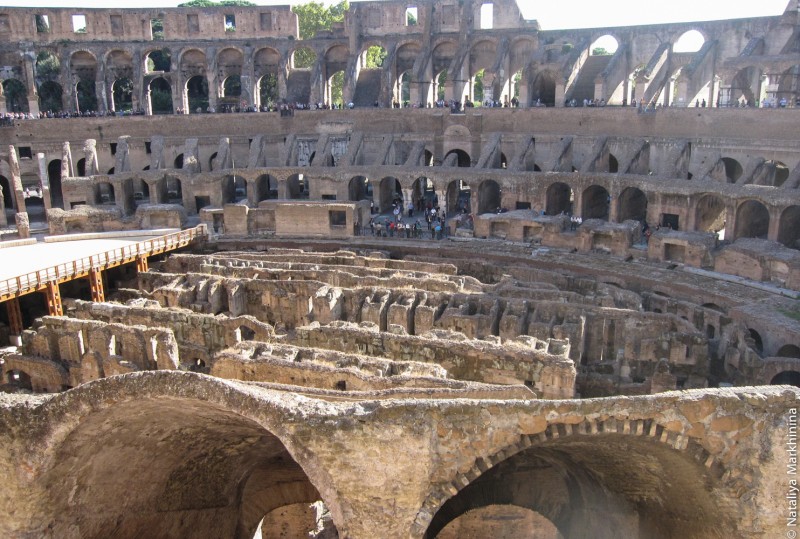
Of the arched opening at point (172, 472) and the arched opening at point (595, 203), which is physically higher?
the arched opening at point (595, 203)

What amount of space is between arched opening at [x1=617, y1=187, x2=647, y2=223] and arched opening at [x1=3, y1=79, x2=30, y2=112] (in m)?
35.9

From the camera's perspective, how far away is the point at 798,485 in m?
8.94

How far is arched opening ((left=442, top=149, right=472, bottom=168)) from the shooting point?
3397cm

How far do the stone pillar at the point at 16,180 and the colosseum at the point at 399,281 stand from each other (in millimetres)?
598

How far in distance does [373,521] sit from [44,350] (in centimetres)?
1409

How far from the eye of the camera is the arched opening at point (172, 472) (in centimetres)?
994

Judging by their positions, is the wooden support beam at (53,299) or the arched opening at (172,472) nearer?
the arched opening at (172,472)

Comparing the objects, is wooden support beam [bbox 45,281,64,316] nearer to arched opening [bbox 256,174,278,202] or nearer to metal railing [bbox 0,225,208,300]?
metal railing [bbox 0,225,208,300]

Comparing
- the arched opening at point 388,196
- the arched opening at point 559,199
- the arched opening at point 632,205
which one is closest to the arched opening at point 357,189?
the arched opening at point 388,196

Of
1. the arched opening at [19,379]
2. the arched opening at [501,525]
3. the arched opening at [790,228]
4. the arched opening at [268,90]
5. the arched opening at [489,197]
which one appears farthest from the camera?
the arched opening at [268,90]

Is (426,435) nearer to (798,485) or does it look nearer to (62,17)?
(798,485)

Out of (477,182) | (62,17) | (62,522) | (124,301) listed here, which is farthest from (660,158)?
(62,17)

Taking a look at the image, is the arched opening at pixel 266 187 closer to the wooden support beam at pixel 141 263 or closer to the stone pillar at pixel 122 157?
the stone pillar at pixel 122 157

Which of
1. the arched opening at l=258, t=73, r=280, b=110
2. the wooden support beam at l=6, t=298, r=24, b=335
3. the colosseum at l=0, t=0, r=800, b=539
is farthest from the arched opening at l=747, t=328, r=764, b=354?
the arched opening at l=258, t=73, r=280, b=110
